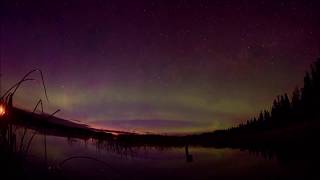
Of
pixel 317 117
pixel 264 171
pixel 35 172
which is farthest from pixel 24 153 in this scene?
pixel 317 117

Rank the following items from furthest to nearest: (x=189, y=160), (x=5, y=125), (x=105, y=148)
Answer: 1. (x=105, y=148)
2. (x=189, y=160)
3. (x=5, y=125)

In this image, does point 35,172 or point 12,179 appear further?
point 35,172

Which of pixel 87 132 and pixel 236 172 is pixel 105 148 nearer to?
pixel 87 132

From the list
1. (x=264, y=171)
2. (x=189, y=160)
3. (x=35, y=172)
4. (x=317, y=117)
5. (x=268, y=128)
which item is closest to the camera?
(x=35, y=172)

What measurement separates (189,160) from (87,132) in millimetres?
31014

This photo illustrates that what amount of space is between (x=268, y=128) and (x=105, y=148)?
45220 mm

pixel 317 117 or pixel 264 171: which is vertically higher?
pixel 317 117

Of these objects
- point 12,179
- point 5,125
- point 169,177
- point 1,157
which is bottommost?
point 169,177

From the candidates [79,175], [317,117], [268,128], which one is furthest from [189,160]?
[268,128]

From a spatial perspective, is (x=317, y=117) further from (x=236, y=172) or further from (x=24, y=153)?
(x=24, y=153)

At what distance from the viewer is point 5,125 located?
4426mm

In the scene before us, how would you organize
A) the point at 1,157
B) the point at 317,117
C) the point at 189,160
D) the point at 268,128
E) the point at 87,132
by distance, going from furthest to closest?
the point at 268,128, the point at 317,117, the point at 87,132, the point at 189,160, the point at 1,157

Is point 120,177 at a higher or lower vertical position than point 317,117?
lower

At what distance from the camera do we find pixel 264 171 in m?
14.3
